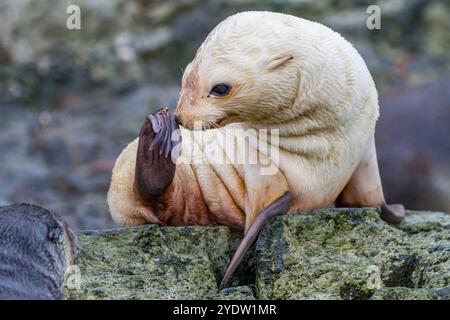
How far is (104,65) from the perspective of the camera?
1352 centimetres

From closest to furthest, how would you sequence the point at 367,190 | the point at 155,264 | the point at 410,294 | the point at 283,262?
the point at 410,294, the point at 283,262, the point at 155,264, the point at 367,190

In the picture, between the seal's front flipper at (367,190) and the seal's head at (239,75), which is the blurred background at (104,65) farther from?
the seal's head at (239,75)

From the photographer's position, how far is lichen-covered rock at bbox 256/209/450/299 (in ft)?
15.1

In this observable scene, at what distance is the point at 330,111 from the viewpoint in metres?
5.04

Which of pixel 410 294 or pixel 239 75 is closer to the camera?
pixel 410 294

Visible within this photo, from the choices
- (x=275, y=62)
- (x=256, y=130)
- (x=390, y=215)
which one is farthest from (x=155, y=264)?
(x=390, y=215)

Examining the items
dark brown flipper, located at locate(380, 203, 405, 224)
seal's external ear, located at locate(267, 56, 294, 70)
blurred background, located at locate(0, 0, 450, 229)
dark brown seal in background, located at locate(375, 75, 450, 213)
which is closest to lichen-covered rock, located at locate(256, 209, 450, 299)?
dark brown flipper, located at locate(380, 203, 405, 224)

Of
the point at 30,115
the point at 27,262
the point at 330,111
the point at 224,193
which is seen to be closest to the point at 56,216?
the point at 27,262

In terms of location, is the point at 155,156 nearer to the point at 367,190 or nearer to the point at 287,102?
the point at 287,102

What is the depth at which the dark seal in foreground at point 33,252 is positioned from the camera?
432 cm

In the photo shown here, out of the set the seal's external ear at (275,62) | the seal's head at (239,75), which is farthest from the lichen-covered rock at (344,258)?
the seal's external ear at (275,62)

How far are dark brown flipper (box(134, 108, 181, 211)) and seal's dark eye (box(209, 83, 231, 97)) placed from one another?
392 mm

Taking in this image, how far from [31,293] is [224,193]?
1.48 metres

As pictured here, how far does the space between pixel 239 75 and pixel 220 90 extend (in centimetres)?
10
